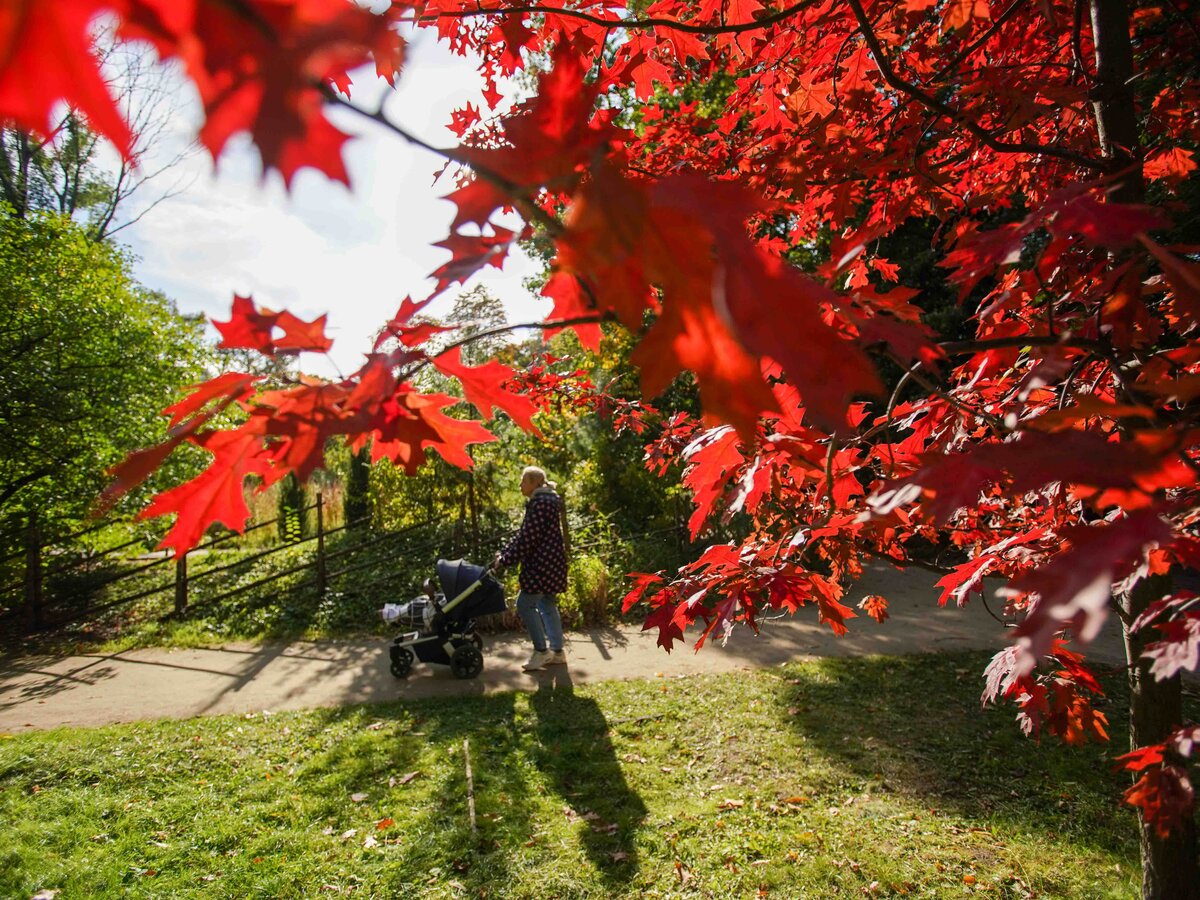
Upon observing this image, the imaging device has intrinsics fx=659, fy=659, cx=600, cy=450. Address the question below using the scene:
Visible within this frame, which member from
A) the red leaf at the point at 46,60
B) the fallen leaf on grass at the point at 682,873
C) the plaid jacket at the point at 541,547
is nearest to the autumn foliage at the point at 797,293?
the red leaf at the point at 46,60

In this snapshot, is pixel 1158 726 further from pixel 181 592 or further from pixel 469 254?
pixel 181 592

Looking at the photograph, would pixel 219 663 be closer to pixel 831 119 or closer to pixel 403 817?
pixel 403 817

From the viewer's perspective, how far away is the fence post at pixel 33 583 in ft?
25.9

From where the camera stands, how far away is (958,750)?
4.21 metres

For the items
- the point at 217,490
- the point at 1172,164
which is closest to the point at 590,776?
the point at 217,490

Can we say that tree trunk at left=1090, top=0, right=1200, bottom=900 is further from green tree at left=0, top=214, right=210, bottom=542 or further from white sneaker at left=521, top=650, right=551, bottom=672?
green tree at left=0, top=214, right=210, bottom=542

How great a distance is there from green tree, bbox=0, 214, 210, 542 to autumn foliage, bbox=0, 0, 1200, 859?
7.50 m

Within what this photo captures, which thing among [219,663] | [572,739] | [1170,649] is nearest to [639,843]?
[572,739]

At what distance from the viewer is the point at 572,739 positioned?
176 inches

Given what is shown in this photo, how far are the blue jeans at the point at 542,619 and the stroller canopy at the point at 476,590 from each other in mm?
290

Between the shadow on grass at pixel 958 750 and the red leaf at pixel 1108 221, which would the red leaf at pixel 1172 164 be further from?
the shadow on grass at pixel 958 750

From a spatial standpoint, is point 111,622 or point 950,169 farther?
point 111,622

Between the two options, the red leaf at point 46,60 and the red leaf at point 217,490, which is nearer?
the red leaf at point 46,60

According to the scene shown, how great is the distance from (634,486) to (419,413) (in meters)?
9.28
